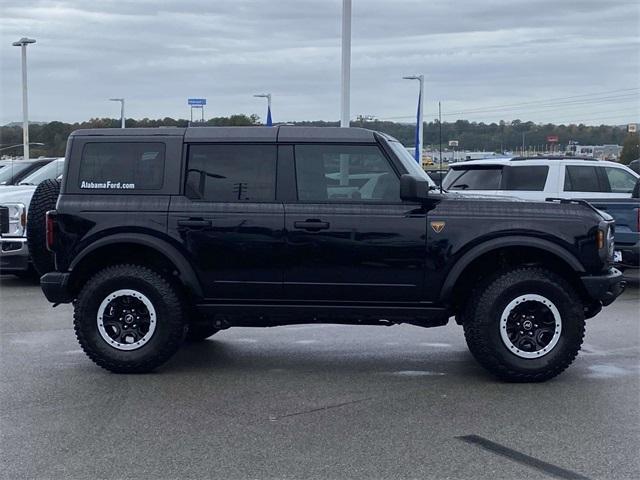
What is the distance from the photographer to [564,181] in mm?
14211

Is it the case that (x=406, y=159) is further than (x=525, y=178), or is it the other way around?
(x=525, y=178)

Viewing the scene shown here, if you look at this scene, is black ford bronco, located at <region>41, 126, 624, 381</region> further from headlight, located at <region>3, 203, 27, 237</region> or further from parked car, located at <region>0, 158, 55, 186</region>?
parked car, located at <region>0, 158, 55, 186</region>

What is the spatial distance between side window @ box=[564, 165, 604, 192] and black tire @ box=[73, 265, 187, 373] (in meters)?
8.60

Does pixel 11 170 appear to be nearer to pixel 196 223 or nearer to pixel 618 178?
pixel 196 223

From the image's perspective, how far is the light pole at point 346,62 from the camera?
51.5 ft

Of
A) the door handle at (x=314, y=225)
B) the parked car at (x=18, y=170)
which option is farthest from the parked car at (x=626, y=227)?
the parked car at (x=18, y=170)

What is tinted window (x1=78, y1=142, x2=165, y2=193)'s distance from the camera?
7477mm

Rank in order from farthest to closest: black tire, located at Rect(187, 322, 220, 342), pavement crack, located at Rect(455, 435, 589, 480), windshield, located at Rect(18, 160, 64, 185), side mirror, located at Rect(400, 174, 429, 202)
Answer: windshield, located at Rect(18, 160, 64, 185) < black tire, located at Rect(187, 322, 220, 342) < side mirror, located at Rect(400, 174, 429, 202) < pavement crack, located at Rect(455, 435, 589, 480)

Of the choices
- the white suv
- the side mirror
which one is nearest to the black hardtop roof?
Answer: the side mirror

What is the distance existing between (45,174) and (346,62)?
550 cm

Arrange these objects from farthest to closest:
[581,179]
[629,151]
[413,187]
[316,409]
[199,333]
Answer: [629,151]
[581,179]
[199,333]
[413,187]
[316,409]

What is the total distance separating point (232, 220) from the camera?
7.32 m

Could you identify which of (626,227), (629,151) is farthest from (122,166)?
(629,151)

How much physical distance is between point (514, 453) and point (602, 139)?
26.8 metres
